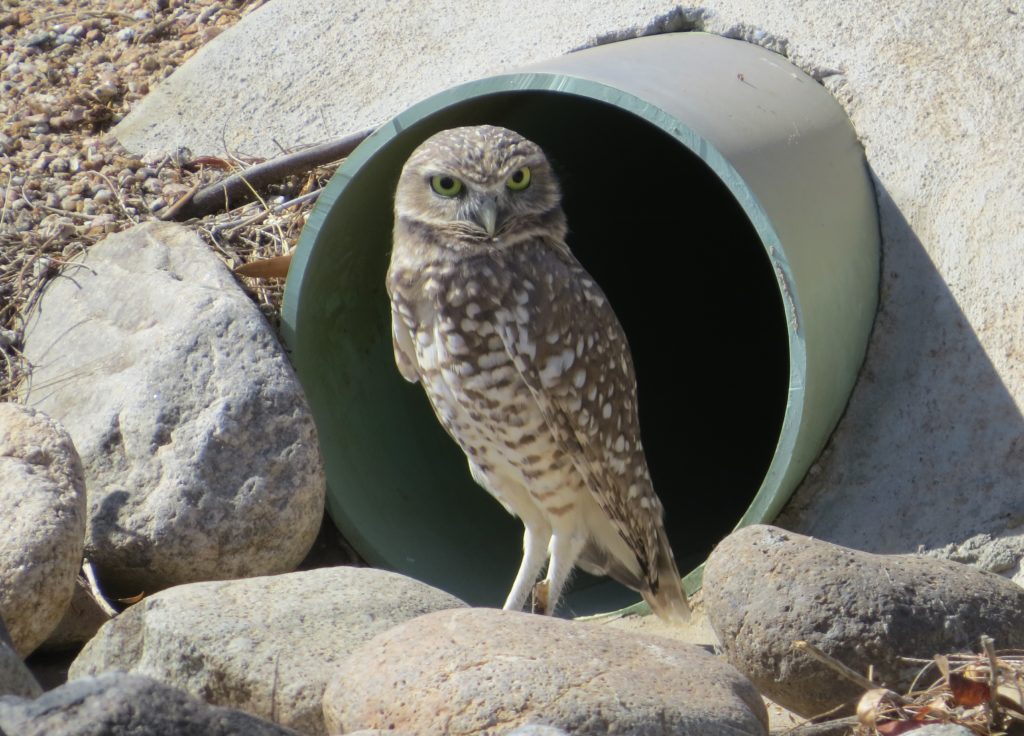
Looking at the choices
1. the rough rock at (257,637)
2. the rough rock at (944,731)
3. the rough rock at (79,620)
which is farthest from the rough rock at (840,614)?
the rough rock at (79,620)

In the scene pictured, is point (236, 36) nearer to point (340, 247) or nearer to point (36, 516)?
point (340, 247)

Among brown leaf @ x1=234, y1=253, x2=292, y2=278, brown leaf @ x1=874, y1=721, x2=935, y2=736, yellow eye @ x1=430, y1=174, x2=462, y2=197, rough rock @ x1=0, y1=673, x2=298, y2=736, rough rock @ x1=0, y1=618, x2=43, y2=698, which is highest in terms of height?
yellow eye @ x1=430, y1=174, x2=462, y2=197

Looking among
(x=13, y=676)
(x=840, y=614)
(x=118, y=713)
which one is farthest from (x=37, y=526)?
(x=840, y=614)

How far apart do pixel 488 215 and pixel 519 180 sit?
0.19 metres

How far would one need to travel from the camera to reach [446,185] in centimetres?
427

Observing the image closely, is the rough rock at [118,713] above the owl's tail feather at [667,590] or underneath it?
above

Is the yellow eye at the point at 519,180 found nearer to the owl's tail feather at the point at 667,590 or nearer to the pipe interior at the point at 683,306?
the owl's tail feather at the point at 667,590

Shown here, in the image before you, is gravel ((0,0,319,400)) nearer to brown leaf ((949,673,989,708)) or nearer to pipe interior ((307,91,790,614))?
pipe interior ((307,91,790,614))

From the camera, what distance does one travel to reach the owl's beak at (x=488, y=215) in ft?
13.6

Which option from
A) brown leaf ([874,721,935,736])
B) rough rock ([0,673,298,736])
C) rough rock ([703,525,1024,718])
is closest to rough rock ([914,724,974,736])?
brown leaf ([874,721,935,736])

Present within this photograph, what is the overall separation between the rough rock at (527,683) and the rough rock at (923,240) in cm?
185

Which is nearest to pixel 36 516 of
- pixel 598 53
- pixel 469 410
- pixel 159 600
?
pixel 159 600

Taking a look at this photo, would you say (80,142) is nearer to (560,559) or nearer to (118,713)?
(560,559)

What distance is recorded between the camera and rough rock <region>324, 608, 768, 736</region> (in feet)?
8.86
